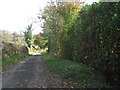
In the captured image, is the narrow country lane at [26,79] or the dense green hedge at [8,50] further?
the dense green hedge at [8,50]

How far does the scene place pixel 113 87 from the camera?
3.80 metres

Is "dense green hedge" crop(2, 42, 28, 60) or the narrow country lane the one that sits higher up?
"dense green hedge" crop(2, 42, 28, 60)

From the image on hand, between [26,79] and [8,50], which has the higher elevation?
[8,50]

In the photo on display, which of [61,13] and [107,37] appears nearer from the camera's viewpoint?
[107,37]

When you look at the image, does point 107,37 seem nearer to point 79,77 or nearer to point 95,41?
point 95,41

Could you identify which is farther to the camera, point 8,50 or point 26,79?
point 8,50

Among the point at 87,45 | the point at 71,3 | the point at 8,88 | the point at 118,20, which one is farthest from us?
the point at 71,3

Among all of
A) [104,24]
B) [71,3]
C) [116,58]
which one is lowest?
[116,58]

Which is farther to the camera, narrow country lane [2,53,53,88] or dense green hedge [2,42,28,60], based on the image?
dense green hedge [2,42,28,60]

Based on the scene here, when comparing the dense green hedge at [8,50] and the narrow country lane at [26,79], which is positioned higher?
the dense green hedge at [8,50]

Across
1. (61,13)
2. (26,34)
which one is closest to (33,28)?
(26,34)

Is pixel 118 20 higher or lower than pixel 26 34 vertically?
lower

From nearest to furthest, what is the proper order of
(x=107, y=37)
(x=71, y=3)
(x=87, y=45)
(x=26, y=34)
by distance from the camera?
(x=107, y=37), (x=87, y=45), (x=71, y=3), (x=26, y=34)

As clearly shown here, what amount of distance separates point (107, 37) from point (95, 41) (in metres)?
0.94
